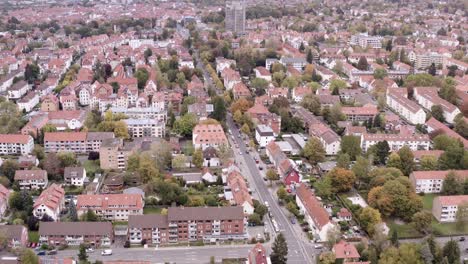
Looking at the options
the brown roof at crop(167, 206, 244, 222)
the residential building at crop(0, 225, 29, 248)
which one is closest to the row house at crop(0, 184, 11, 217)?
the residential building at crop(0, 225, 29, 248)

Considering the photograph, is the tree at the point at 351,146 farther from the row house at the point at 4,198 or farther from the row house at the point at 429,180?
the row house at the point at 4,198

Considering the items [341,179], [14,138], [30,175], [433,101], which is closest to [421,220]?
[341,179]

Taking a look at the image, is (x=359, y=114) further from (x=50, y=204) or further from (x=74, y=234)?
(x=74, y=234)

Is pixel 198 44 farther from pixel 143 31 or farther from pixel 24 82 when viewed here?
pixel 24 82

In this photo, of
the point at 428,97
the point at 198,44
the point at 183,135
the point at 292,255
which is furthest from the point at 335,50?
the point at 292,255

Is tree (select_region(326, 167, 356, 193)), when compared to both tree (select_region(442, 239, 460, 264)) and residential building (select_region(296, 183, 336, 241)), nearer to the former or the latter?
residential building (select_region(296, 183, 336, 241))

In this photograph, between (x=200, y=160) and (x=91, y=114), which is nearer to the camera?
(x=200, y=160)

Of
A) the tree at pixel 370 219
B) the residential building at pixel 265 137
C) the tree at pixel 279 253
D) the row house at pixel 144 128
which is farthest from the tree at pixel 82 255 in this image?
the residential building at pixel 265 137
